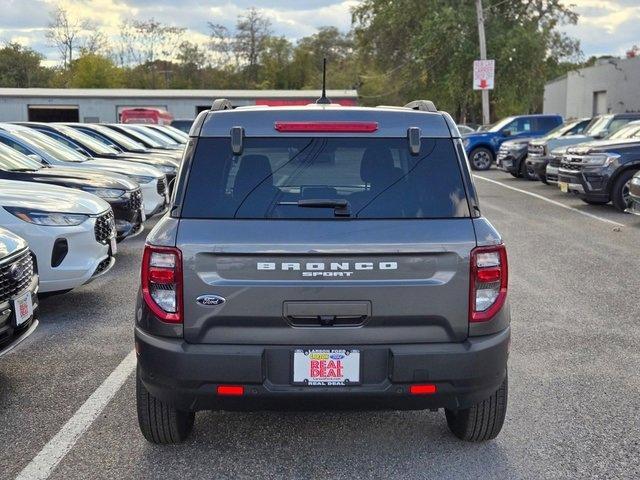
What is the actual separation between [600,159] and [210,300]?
12.2 m

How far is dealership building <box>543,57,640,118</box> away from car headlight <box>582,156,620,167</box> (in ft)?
77.5

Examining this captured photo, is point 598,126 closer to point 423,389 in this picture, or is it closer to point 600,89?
point 423,389

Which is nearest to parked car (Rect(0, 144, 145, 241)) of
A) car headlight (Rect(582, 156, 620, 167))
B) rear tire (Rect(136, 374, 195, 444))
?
rear tire (Rect(136, 374, 195, 444))

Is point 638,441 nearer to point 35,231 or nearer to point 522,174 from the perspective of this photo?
point 35,231

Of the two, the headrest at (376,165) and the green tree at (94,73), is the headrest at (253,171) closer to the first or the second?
the headrest at (376,165)

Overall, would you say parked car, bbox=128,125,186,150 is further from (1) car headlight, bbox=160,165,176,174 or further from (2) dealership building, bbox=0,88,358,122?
(2) dealership building, bbox=0,88,358,122

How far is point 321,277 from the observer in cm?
344

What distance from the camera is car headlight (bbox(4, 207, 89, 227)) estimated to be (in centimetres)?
657

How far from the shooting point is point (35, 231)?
6.55 m

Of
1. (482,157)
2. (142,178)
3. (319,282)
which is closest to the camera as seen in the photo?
(319,282)

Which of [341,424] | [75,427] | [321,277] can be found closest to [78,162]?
[75,427]

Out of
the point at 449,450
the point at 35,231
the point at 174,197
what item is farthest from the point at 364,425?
the point at 35,231

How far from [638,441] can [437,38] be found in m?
37.7

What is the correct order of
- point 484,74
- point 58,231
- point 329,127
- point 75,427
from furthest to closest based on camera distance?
point 484,74
point 58,231
point 75,427
point 329,127
